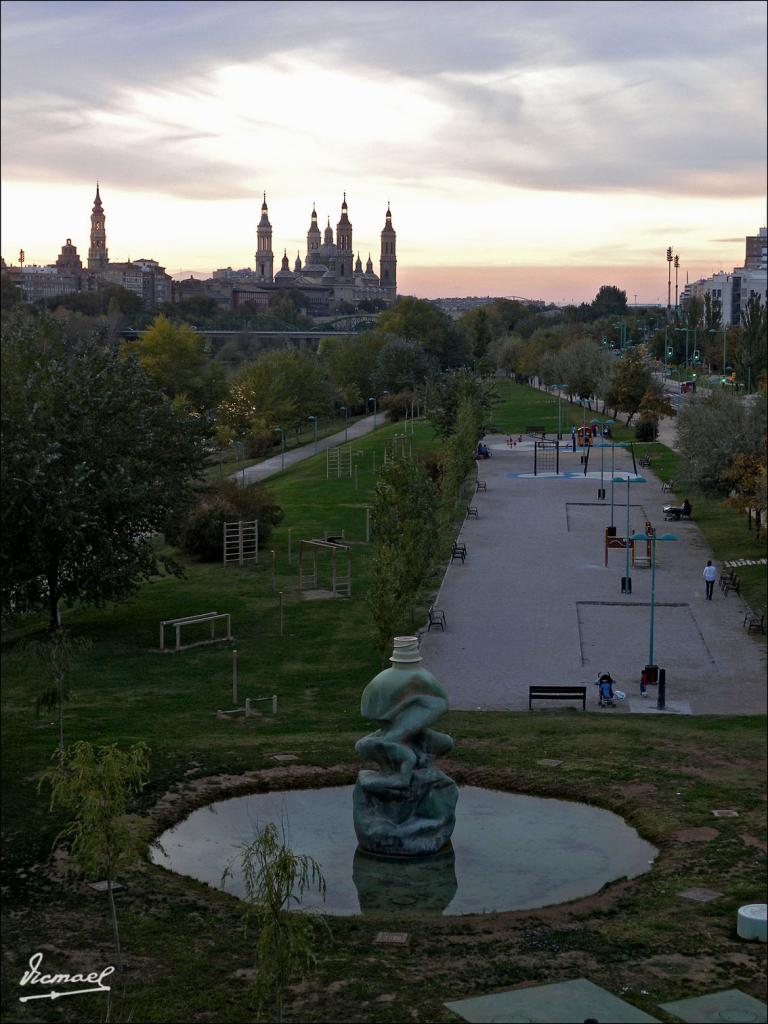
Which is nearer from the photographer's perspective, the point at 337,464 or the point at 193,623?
the point at 193,623

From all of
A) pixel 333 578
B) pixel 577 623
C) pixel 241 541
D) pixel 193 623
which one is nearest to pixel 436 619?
pixel 577 623

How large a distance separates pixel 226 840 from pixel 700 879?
5.71 meters

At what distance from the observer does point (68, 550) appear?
26.1 meters

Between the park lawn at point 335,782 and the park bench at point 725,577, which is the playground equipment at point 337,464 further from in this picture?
the park bench at point 725,577

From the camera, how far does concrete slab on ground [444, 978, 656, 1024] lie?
35.7 feet

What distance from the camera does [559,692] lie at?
2211cm

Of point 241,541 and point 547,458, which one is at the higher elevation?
point 547,458

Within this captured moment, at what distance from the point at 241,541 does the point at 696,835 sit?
79.4 feet

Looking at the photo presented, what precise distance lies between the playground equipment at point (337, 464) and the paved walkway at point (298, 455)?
2.95m

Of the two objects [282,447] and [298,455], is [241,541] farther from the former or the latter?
[282,447]

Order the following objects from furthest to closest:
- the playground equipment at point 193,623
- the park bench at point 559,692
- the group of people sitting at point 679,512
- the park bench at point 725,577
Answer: the group of people sitting at point 679,512, the park bench at point 725,577, the playground equipment at point 193,623, the park bench at point 559,692

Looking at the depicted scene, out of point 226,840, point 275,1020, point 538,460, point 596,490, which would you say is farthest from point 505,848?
point 538,460

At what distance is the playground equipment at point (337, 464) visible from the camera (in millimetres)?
59812

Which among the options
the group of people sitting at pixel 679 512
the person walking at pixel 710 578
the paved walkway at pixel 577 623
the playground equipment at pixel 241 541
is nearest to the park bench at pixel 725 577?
the paved walkway at pixel 577 623
